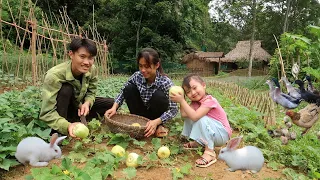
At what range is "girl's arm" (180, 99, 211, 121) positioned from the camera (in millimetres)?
2523

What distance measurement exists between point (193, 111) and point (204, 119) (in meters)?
0.14

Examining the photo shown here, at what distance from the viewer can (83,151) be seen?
266 centimetres

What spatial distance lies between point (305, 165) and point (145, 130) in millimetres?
1543

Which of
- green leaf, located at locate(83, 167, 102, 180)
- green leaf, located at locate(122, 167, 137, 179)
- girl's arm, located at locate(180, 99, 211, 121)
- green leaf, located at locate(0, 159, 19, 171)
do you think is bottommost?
green leaf, located at locate(122, 167, 137, 179)

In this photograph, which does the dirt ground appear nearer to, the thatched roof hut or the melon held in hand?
the melon held in hand

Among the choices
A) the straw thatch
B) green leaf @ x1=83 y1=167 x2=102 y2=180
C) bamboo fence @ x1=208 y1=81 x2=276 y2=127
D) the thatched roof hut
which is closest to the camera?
green leaf @ x1=83 y1=167 x2=102 y2=180

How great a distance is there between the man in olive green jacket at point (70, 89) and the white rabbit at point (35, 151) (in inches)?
13.4

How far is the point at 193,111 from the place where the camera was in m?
2.55

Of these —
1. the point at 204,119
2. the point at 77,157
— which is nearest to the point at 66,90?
the point at 77,157

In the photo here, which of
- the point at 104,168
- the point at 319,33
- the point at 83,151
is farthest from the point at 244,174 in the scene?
the point at 319,33

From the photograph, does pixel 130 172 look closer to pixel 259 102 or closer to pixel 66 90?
pixel 66 90

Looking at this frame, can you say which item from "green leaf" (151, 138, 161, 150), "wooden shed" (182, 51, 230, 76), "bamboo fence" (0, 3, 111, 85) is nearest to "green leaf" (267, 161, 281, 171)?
"green leaf" (151, 138, 161, 150)

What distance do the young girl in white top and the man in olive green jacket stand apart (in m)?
0.98

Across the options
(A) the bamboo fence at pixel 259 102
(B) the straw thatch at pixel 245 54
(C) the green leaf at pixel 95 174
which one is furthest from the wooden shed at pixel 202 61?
(C) the green leaf at pixel 95 174
